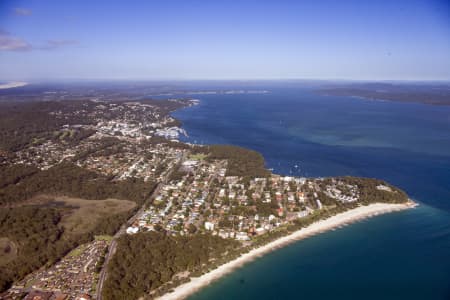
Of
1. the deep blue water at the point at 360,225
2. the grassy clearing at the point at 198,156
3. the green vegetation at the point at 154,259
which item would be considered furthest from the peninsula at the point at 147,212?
the deep blue water at the point at 360,225

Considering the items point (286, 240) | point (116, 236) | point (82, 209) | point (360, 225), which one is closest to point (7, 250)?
point (82, 209)

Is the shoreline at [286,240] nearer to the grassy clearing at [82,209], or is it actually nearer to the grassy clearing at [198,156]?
the grassy clearing at [82,209]

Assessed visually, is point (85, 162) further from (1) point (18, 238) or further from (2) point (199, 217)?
(2) point (199, 217)

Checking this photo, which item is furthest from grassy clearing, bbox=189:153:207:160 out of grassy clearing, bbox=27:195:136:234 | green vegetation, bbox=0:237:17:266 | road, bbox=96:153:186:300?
green vegetation, bbox=0:237:17:266

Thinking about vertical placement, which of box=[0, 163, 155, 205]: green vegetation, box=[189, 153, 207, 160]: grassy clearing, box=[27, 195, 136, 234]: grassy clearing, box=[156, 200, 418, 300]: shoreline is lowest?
box=[156, 200, 418, 300]: shoreline

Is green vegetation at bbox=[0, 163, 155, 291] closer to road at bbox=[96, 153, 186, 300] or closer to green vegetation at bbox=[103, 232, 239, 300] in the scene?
road at bbox=[96, 153, 186, 300]

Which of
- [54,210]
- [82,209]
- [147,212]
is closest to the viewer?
[147,212]

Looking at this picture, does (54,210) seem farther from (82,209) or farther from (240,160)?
(240,160)
